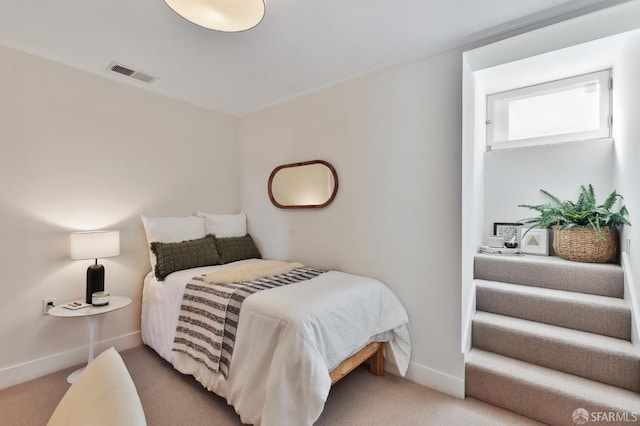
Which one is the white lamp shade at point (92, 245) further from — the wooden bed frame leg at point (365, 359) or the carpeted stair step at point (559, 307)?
the carpeted stair step at point (559, 307)

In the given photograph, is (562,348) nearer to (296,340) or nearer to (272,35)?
(296,340)

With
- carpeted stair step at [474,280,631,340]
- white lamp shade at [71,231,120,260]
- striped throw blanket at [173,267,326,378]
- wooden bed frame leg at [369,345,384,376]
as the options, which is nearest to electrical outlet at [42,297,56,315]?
white lamp shade at [71,231,120,260]

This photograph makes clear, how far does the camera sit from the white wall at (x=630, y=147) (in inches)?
76.3

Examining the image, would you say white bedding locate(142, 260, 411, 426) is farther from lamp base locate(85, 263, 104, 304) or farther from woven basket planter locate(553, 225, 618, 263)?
woven basket planter locate(553, 225, 618, 263)

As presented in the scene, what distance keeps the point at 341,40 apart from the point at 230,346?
220cm

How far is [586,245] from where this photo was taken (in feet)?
7.99

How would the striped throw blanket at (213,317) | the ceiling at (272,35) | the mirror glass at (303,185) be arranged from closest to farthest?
the ceiling at (272,35)
the striped throw blanket at (213,317)
the mirror glass at (303,185)

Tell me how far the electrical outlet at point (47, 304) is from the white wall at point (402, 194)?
205 cm

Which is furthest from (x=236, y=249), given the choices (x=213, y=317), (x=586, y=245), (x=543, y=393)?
(x=586, y=245)

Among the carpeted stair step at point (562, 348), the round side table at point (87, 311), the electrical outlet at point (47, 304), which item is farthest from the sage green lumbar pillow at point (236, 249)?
the carpeted stair step at point (562, 348)

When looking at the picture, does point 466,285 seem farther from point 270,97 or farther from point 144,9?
point 144,9

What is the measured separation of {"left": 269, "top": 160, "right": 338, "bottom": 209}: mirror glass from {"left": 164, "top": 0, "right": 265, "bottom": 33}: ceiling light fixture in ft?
4.64

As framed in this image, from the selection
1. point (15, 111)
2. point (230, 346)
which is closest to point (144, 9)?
point (15, 111)

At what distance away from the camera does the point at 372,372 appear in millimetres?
2344
